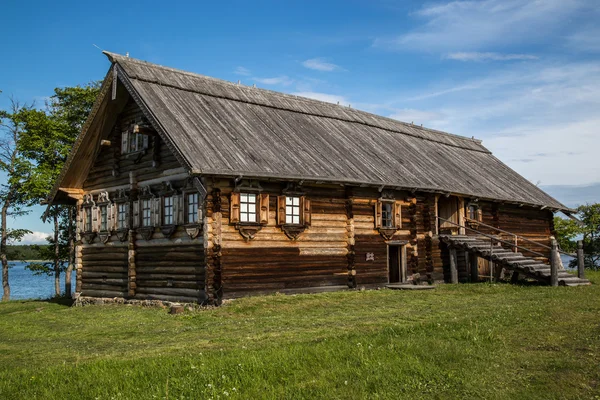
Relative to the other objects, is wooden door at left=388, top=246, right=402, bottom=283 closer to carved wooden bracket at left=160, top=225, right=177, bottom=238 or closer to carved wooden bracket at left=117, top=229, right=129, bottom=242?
carved wooden bracket at left=160, top=225, right=177, bottom=238

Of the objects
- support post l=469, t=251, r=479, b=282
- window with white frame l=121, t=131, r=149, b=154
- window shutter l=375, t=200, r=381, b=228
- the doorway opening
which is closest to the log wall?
window with white frame l=121, t=131, r=149, b=154

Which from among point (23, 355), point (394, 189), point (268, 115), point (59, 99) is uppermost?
point (59, 99)

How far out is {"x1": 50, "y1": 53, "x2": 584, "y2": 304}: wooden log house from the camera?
19.3 metres

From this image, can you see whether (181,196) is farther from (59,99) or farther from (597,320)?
(59,99)

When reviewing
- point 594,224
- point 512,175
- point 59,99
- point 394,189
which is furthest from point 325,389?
point 594,224

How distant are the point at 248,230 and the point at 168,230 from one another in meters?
3.02

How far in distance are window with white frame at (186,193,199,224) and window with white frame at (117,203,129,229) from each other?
4.30m

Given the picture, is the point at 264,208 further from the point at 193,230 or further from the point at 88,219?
the point at 88,219

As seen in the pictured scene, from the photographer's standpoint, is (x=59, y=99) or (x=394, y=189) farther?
(x=59, y=99)

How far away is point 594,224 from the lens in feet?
150

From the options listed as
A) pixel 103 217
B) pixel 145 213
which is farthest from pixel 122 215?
pixel 145 213

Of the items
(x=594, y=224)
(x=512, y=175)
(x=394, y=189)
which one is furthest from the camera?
(x=594, y=224)

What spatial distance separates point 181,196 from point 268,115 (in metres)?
6.45

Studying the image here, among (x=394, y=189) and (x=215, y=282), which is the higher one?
(x=394, y=189)
